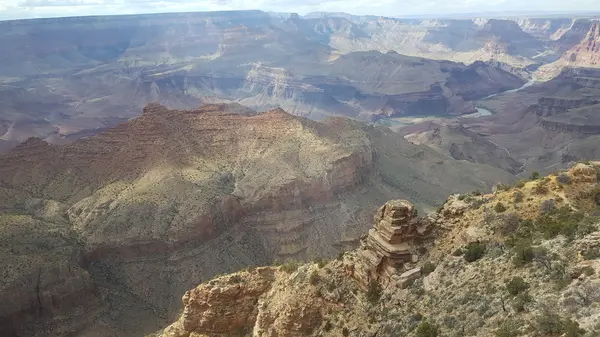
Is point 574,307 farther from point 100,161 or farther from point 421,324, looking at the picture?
point 100,161

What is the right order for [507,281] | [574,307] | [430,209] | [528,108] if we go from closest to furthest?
[574,307] → [507,281] → [430,209] → [528,108]

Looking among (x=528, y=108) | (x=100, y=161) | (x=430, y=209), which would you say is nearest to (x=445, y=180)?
(x=430, y=209)

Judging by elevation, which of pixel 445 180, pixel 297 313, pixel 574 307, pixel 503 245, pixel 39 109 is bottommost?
pixel 39 109

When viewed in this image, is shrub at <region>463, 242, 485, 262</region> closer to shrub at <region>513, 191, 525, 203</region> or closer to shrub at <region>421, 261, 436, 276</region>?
shrub at <region>421, 261, 436, 276</region>

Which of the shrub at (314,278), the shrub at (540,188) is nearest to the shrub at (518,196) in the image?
the shrub at (540,188)

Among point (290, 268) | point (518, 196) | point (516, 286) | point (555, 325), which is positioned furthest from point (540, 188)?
point (290, 268)

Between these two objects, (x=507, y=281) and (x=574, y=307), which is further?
(x=507, y=281)

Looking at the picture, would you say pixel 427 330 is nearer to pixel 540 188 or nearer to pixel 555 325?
pixel 555 325

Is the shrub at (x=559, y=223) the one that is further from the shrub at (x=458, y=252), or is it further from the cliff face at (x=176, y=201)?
the cliff face at (x=176, y=201)
